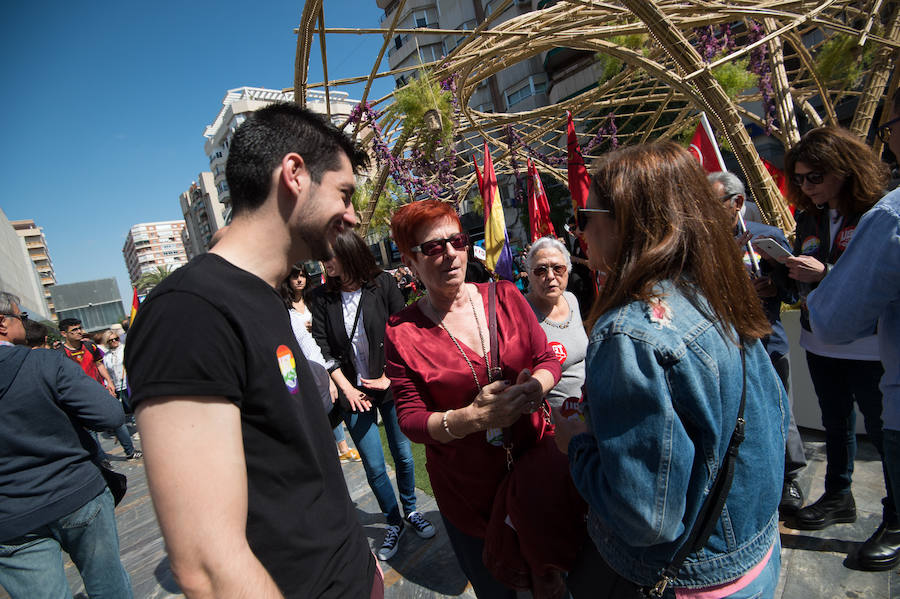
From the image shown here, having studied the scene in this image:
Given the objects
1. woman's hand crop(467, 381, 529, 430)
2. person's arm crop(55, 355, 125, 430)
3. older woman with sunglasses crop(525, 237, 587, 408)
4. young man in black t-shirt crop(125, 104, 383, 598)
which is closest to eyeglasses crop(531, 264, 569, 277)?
older woman with sunglasses crop(525, 237, 587, 408)

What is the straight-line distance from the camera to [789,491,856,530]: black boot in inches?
103

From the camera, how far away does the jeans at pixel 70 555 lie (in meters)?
2.13

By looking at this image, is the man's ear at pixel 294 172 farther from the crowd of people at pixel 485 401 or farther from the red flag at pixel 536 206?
the red flag at pixel 536 206

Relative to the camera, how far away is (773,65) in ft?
19.1

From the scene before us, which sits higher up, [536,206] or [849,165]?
[536,206]

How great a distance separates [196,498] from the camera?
2.74 feet

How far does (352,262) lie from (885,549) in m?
3.46

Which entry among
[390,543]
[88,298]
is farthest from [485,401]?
[88,298]

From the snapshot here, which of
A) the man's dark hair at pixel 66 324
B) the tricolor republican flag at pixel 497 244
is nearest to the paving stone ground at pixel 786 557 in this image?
A: the tricolor republican flag at pixel 497 244

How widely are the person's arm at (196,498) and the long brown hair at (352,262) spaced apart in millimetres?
2405

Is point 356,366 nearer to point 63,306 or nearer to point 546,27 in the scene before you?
point 546,27

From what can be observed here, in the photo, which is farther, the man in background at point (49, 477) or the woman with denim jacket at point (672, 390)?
the man in background at point (49, 477)

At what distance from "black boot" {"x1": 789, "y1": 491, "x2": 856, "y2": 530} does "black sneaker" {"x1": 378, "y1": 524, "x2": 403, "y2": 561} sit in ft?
8.49

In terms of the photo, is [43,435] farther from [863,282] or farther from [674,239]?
[863,282]
